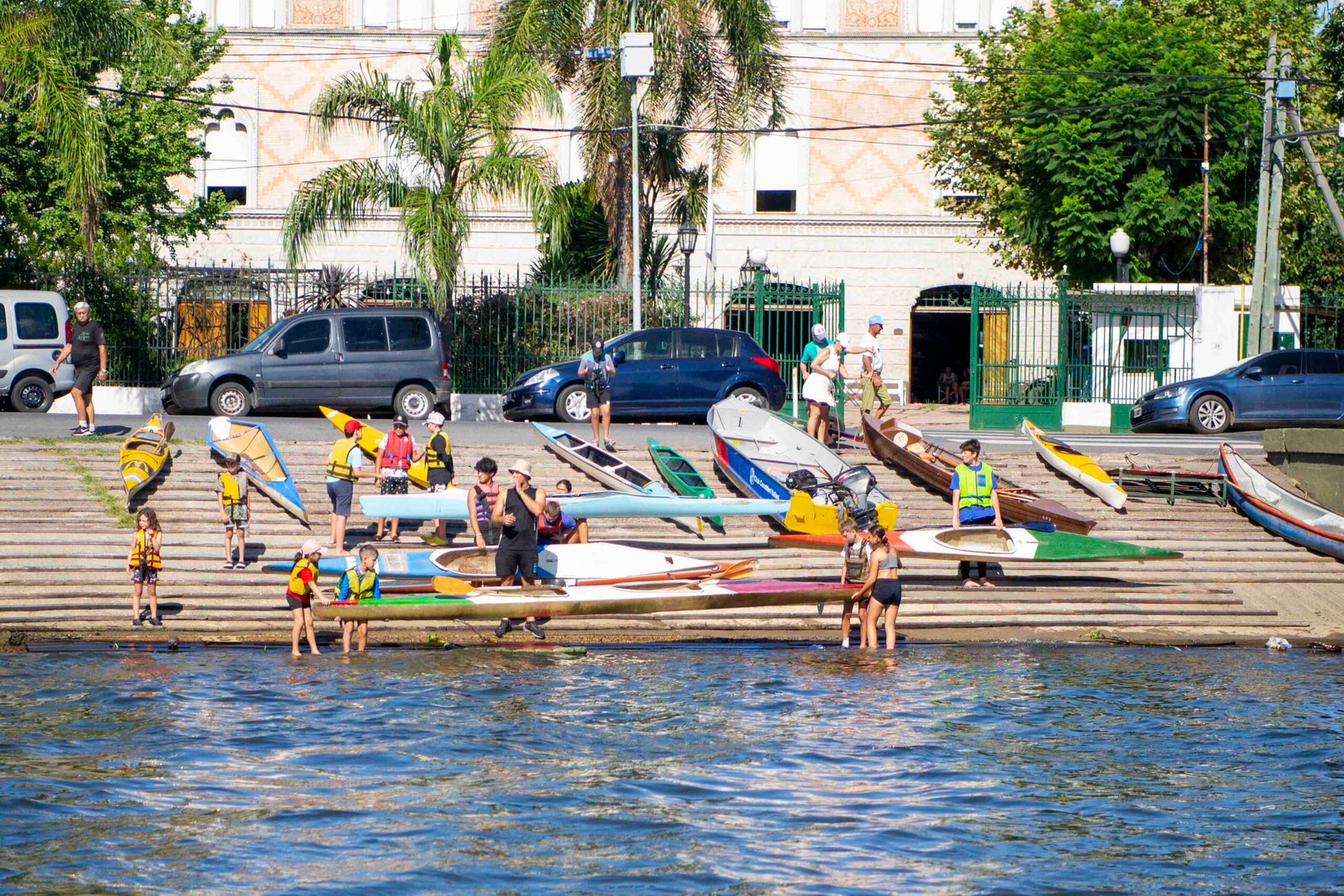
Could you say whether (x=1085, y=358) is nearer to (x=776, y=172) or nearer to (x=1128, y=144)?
(x=1128, y=144)

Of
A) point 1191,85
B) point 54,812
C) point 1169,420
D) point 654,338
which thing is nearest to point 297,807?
point 54,812

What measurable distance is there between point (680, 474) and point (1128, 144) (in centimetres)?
1992

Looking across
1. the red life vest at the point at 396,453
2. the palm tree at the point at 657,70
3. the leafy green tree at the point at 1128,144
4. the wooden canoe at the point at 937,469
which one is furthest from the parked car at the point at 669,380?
the leafy green tree at the point at 1128,144

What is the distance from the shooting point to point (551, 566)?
1920cm

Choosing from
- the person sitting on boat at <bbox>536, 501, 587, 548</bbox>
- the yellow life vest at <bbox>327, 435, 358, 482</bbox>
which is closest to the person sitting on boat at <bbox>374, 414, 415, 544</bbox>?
the yellow life vest at <bbox>327, 435, 358, 482</bbox>

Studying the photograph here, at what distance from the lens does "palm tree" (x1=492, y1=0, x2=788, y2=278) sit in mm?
32844

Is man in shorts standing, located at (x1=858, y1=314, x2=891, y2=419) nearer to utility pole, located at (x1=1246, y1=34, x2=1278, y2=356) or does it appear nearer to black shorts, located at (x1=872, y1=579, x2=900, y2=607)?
black shorts, located at (x1=872, y1=579, x2=900, y2=607)

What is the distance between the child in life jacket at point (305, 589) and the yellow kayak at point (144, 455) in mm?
4381

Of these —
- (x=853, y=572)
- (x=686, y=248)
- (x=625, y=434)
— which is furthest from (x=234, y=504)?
(x=686, y=248)

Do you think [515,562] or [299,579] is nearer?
[299,579]

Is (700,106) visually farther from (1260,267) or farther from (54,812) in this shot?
(54,812)

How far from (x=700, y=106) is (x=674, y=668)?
19328mm

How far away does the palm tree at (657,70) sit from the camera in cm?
3284

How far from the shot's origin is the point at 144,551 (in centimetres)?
1752
